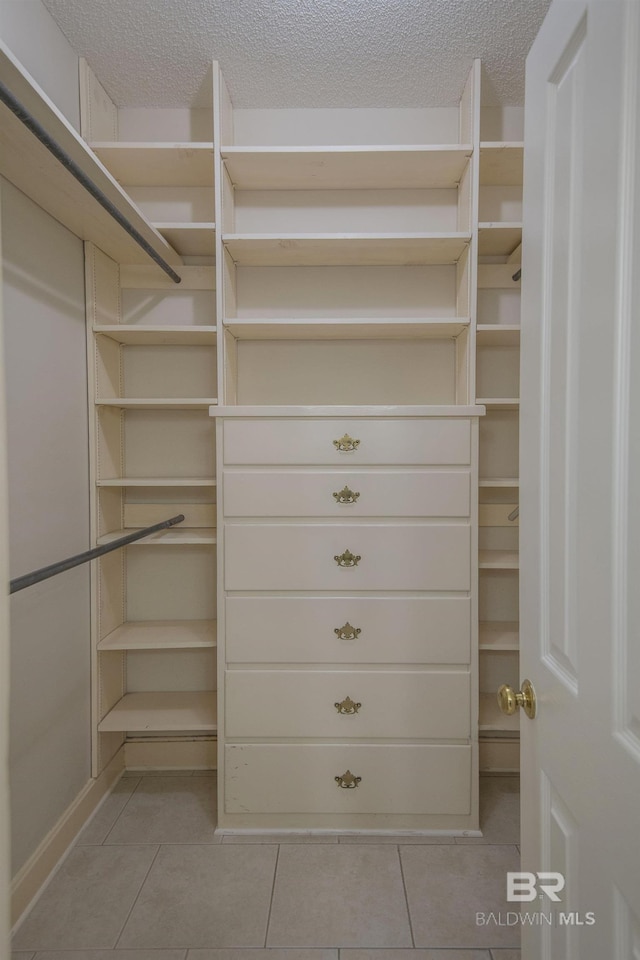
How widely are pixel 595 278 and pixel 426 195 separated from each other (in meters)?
1.85

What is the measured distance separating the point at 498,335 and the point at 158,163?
150cm

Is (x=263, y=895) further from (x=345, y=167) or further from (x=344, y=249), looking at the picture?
(x=345, y=167)

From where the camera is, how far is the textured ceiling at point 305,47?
5.69 ft

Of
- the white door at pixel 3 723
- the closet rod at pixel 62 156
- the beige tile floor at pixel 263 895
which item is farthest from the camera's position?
the beige tile floor at pixel 263 895

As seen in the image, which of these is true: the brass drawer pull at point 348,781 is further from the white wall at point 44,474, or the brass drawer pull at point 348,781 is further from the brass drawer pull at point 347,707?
the white wall at point 44,474

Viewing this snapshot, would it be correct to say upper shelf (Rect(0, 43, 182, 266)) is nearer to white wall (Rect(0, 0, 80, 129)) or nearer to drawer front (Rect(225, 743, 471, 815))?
white wall (Rect(0, 0, 80, 129))

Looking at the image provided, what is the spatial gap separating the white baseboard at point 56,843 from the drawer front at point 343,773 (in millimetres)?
553

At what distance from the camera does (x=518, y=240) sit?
2.13 meters

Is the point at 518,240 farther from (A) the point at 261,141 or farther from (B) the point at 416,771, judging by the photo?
(B) the point at 416,771

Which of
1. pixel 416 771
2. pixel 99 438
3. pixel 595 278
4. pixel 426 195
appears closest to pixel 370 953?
pixel 416 771

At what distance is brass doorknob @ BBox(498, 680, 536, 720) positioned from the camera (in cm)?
90

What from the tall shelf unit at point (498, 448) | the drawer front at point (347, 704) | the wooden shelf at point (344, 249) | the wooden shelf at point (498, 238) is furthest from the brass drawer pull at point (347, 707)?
the wooden shelf at point (498, 238)

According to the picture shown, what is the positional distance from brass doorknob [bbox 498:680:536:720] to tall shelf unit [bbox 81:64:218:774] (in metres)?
1.45

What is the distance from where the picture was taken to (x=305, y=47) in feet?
6.16
